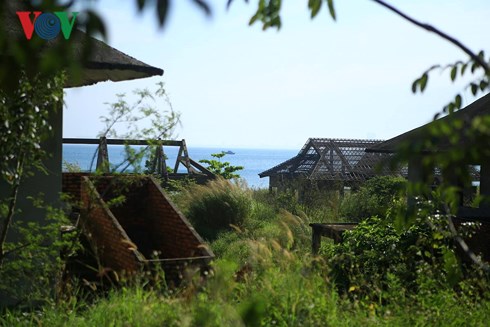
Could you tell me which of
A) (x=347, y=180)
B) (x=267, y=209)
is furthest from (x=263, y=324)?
(x=347, y=180)

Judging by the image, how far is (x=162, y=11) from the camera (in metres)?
1.30

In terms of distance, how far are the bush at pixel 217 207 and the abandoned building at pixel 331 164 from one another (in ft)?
23.8

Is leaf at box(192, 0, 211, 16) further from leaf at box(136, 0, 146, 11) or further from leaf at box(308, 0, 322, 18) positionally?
leaf at box(308, 0, 322, 18)

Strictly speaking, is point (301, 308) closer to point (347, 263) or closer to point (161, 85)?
point (161, 85)

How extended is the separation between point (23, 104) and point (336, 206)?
944cm

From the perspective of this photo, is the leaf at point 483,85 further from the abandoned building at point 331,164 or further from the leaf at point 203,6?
the abandoned building at point 331,164

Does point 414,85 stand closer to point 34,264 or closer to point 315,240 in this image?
point 34,264

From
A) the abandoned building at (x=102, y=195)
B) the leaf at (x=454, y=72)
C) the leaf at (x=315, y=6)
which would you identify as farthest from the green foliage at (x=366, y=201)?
the leaf at (x=315, y=6)

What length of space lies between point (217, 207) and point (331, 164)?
9.61 metres

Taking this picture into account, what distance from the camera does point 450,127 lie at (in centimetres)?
191

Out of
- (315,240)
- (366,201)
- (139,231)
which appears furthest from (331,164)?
(139,231)

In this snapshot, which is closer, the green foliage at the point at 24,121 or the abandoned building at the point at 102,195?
the green foliage at the point at 24,121

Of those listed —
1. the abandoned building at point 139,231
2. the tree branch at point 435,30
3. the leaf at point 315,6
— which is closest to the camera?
the tree branch at point 435,30

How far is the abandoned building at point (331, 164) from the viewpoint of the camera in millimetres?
20406
